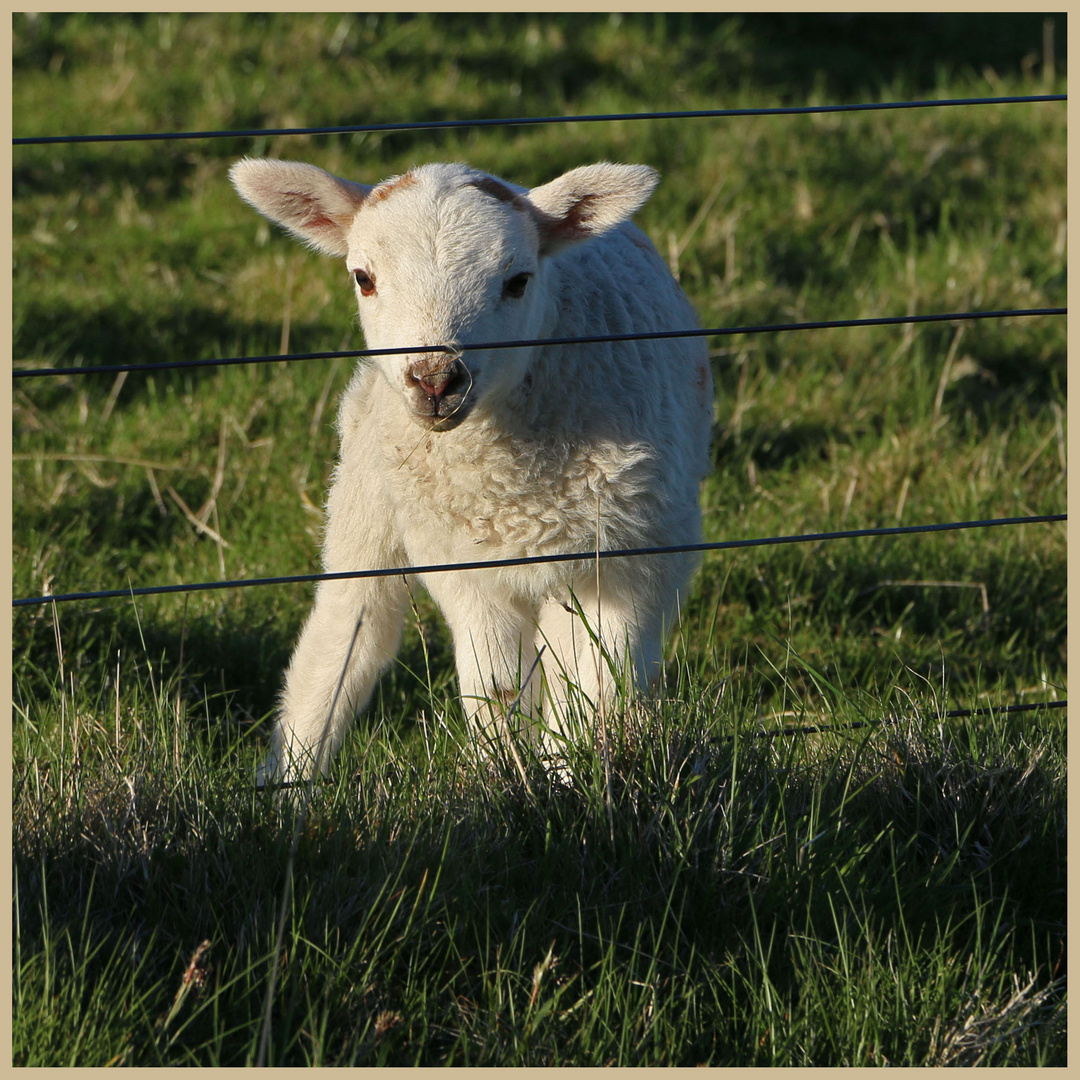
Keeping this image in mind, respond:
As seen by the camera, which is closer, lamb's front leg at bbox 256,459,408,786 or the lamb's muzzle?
the lamb's muzzle

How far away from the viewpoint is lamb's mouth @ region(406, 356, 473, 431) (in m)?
2.70

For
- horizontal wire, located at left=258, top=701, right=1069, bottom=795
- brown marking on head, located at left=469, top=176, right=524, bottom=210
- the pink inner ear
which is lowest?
horizontal wire, located at left=258, top=701, right=1069, bottom=795

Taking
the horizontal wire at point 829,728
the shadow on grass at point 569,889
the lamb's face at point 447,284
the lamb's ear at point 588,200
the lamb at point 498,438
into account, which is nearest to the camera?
the shadow on grass at point 569,889

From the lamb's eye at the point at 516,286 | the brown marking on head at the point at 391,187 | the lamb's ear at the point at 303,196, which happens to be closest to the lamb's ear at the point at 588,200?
the lamb's eye at the point at 516,286

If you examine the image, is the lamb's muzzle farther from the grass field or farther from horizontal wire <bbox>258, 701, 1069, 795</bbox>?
horizontal wire <bbox>258, 701, 1069, 795</bbox>

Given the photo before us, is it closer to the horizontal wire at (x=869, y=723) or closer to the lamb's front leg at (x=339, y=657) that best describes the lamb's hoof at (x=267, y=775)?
the lamb's front leg at (x=339, y=657)

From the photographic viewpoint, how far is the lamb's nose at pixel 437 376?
2697 millimetres

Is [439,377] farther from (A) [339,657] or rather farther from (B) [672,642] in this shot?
(B) [672,642]

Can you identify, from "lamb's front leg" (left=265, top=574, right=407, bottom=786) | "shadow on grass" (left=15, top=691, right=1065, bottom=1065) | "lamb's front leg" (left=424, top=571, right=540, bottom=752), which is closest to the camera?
"shadow on grass" (left=15, top=691, right=1065, bottom=1065)

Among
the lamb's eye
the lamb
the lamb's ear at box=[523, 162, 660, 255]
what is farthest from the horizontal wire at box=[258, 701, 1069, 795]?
the lamb's ear at box=[523, 162, 660, 255]

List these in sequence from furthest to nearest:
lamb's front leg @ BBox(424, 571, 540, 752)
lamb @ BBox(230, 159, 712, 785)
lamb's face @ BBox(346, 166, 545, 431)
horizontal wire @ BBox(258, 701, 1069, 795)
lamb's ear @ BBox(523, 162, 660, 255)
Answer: lamb's front leg @ BBox(424, 571, 540, 752) → lamb's ear @ BBox(523, 162, 660, 255) → lamb @ BBox(230, 159, 712, 785) → lamb's face @ BBox(346, 166, 545, 431) → horizontal wire @ BBox(258, 701, 1069, 795)

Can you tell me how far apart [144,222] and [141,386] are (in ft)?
4.47

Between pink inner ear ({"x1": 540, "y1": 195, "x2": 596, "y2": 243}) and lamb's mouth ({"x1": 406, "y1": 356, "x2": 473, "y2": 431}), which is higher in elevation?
pink inner ear ({"x1": 540, "y1": 195, "x2": 596, "y2": 243})

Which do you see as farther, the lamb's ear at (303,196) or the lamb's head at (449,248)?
the lamb's ear at (303,196)
